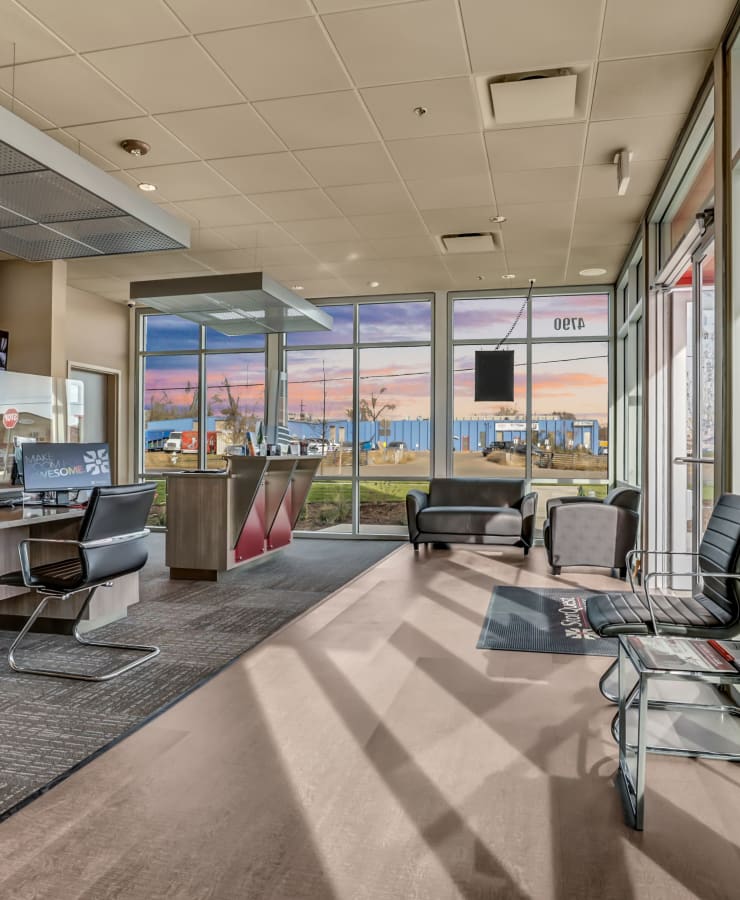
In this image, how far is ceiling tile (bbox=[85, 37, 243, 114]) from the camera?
388 cm

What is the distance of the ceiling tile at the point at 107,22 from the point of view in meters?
3.48

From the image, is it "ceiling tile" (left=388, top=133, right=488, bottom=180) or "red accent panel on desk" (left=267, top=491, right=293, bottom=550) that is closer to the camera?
"ceiling tile" (left=388, top=133, right=488, bottom=180)

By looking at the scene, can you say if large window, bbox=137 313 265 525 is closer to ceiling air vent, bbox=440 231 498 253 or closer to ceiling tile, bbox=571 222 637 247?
ceiling air vent, bbox=440 231 498 253

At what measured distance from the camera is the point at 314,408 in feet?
33.4

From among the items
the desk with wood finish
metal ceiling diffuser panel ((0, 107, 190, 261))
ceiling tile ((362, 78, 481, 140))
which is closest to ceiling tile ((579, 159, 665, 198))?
ceiling tile ((362, 78, 481, 140))

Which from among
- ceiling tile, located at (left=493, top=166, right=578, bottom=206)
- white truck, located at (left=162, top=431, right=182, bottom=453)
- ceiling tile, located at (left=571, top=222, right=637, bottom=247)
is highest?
ceiling tile, located at (left=493, top=166, right=578, bottom=206)

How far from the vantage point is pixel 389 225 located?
6.83 meters

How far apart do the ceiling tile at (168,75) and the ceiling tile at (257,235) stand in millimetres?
2350

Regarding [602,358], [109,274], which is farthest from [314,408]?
[602,358]

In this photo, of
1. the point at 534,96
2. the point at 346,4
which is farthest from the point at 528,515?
the point at 346,4

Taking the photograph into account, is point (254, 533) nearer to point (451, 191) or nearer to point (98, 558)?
point (98, 558)

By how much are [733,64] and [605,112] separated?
103cm

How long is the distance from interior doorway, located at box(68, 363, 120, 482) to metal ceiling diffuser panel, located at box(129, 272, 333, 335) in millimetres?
2863

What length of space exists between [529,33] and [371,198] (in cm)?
254
